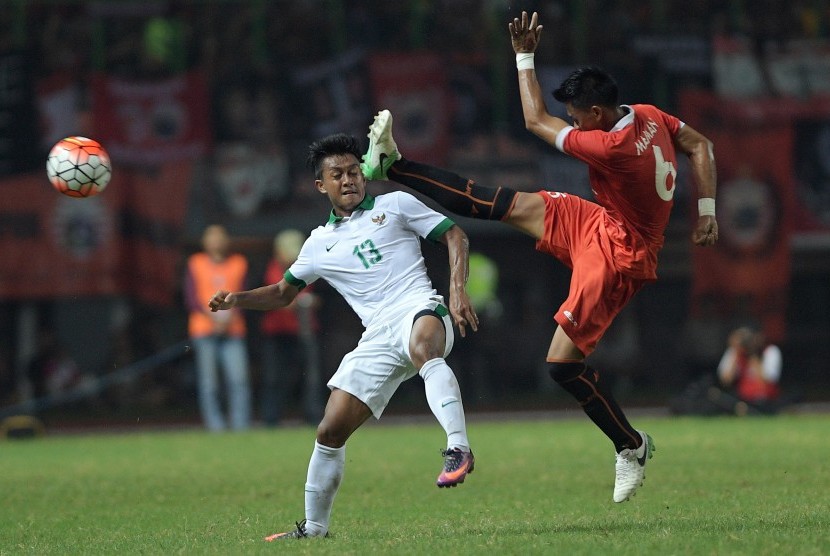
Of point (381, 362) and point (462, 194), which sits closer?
point (381, 362)

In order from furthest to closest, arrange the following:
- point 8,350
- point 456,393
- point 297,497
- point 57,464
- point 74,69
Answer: point 8,350 < point 74,69 < point 57,464 < point 297,497 < point 456,393

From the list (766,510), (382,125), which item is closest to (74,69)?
(382,125)

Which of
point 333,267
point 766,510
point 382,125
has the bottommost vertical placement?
point 766,510

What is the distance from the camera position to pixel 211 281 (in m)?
16.3

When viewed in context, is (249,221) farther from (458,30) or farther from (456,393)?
(456,393)

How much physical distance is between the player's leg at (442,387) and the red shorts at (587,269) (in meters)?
0.88

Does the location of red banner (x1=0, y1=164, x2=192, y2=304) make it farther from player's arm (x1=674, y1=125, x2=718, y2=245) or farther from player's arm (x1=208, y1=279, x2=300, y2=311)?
player's arm (x1=674, y1=125, x2=718, y2=245)

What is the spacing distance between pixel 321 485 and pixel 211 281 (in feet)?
31.1

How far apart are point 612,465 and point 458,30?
41.7 ft

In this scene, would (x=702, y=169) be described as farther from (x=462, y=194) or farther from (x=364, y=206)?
(x=364, y=206)

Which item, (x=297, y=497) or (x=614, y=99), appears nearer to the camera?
(x=614, y=99)

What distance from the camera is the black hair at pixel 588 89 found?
7395 millimetres

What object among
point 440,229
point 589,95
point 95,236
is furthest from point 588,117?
point 95,236

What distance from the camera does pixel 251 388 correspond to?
2325 cm
